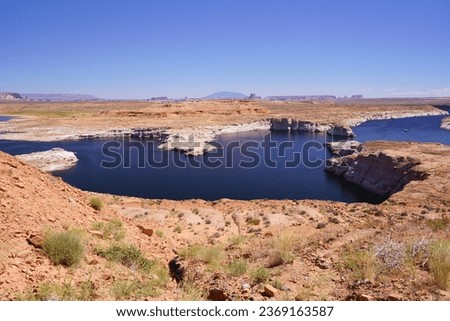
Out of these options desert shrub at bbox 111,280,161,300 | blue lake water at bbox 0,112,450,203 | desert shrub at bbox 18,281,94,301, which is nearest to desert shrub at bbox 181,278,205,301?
desert shrub at bbox 111,280,161,300

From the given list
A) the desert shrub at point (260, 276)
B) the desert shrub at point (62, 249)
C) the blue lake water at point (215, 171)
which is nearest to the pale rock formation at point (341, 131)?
the blue lake water at point (215, 171)

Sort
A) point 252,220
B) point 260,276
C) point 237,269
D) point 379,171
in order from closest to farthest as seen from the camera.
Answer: point 260,276, point 237,269, point 252,220, point 379,171

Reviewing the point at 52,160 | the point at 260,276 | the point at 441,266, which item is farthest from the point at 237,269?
the point at 52,160

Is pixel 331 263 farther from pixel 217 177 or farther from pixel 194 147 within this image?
pixel 194 147

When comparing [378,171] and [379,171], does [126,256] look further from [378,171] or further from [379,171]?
[378,171]

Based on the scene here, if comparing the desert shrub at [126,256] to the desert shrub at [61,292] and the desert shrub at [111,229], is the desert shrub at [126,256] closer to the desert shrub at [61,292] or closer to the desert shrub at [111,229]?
the desert shrub at [111,229]
